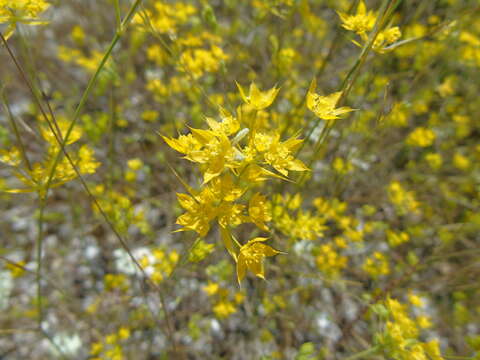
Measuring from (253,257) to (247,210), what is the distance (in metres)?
0.49

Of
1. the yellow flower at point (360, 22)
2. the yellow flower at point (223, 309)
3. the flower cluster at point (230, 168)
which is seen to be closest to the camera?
the flower cluster at point (230, 168)

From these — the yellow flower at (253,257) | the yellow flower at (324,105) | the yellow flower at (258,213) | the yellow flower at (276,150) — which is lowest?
the yellow flower at (253,257)

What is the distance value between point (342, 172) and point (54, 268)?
2735 mm

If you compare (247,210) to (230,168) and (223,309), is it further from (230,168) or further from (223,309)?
(223,309)

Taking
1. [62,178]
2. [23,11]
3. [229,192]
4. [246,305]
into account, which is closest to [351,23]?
[229,192]

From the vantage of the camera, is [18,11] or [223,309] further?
[223,309]

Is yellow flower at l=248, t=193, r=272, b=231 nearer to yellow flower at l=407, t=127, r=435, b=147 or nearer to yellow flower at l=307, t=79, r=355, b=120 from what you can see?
yellow flower at l=307, t=79, r=355, b=120

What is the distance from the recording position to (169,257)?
2.39 meters

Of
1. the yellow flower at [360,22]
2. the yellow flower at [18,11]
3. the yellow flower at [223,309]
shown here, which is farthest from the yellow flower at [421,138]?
the yellow flower at [18,11]

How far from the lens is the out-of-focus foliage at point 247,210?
1.88 m

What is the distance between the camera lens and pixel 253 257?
1246mm

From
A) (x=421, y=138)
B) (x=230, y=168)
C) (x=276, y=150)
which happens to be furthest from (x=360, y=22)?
(x=421, y=138)

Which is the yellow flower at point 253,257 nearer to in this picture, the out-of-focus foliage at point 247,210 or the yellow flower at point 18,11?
the out-of-focus foliage at point 247,210

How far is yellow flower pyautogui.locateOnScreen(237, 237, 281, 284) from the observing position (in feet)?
4.01
